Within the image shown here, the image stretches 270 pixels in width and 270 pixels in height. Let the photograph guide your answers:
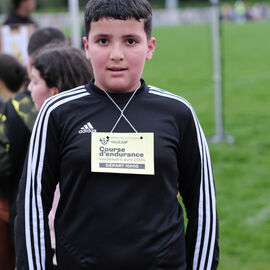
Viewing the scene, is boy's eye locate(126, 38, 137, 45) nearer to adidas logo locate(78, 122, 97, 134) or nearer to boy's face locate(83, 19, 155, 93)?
boy's face locate(83, 19, 155, 93)

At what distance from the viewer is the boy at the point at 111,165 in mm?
1898

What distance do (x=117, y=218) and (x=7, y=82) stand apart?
2.29 metres

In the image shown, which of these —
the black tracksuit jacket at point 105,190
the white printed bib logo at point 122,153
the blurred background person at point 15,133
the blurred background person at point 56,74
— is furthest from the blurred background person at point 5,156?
the white printed bib logo at point 122,153

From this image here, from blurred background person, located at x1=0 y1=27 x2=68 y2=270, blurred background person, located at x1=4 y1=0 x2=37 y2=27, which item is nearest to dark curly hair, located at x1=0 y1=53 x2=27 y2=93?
blurred background person, located at x1=0 y1=27 x2=68 y2=270

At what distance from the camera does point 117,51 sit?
1.90 m

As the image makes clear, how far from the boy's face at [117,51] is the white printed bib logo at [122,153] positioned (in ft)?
0.54

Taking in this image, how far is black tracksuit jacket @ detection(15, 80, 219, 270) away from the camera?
6.22ft

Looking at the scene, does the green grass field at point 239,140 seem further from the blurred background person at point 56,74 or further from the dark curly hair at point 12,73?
the blurred background person at point 56,74

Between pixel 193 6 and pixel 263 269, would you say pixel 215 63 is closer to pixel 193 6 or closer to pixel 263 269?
pixel 263 269

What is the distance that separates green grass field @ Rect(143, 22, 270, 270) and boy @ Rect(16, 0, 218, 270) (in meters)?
2.47

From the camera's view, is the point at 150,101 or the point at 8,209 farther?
the point at 8,209

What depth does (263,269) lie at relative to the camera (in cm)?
416

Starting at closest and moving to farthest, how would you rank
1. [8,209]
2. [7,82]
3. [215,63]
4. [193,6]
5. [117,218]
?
[117,218], [8,209], [7,82], [215,63], [193,6]

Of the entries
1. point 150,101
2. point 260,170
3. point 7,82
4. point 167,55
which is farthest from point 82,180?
point 167,55
